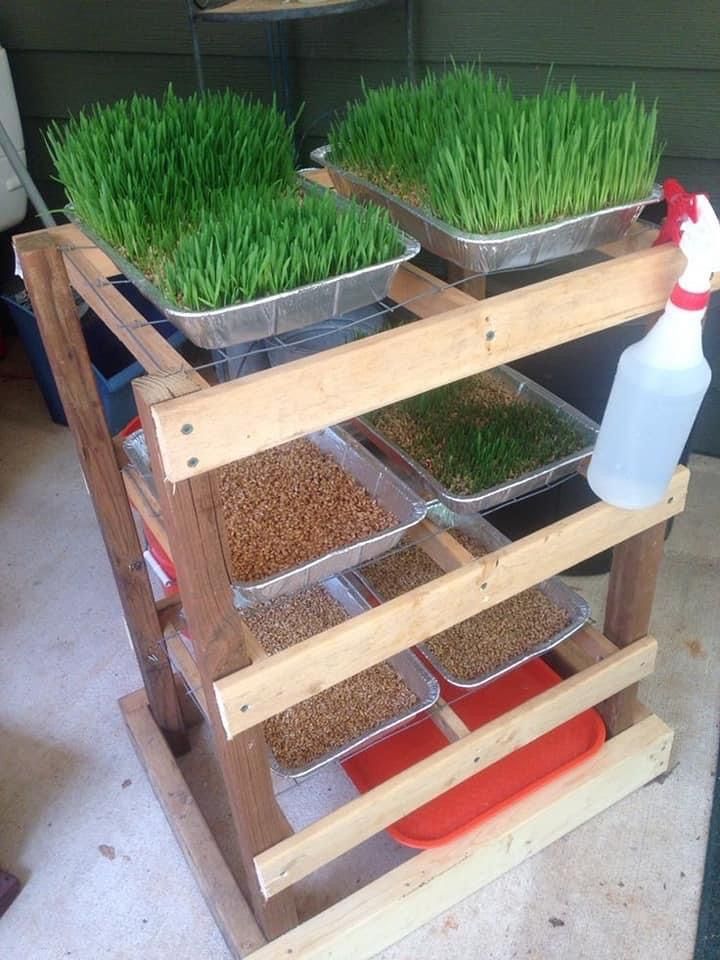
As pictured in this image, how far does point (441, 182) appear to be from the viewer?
2.74ft

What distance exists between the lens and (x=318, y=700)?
1249 millimetres

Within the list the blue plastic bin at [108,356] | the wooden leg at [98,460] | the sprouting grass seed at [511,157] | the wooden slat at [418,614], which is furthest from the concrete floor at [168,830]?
the sprouting grass seed at [511,157]

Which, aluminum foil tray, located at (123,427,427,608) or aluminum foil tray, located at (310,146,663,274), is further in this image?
aluminum foil tray, located at (123,427,427,608)

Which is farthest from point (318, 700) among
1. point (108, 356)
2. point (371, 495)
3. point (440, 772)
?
point (108, 356)

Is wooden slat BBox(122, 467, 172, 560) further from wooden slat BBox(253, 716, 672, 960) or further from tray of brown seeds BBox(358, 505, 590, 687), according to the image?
wooden slat BBox(253, 716, 672, 960)

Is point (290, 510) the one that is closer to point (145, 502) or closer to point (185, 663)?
point (145, 502)

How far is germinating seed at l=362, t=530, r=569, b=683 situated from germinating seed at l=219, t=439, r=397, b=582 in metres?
0.27

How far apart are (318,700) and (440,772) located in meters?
0.25

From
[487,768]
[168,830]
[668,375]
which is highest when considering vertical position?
[668,375]

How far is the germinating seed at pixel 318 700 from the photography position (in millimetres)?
1185

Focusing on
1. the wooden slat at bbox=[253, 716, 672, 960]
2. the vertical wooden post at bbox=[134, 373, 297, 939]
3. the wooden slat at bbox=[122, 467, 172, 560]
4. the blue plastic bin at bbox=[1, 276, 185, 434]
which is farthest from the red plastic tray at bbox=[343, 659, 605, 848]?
the blue plastic bin at bbox=[1, 276, 185, 434]

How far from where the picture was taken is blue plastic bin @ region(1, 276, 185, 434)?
6.17 feet

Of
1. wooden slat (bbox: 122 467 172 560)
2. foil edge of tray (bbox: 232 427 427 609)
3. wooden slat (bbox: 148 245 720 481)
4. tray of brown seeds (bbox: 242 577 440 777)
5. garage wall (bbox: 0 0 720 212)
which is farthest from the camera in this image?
garage wall (bbox: 0 0 720 212)

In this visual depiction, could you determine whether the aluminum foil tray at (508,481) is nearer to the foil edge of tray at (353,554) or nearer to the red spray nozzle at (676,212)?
the foil edge of tray at (353,554)
